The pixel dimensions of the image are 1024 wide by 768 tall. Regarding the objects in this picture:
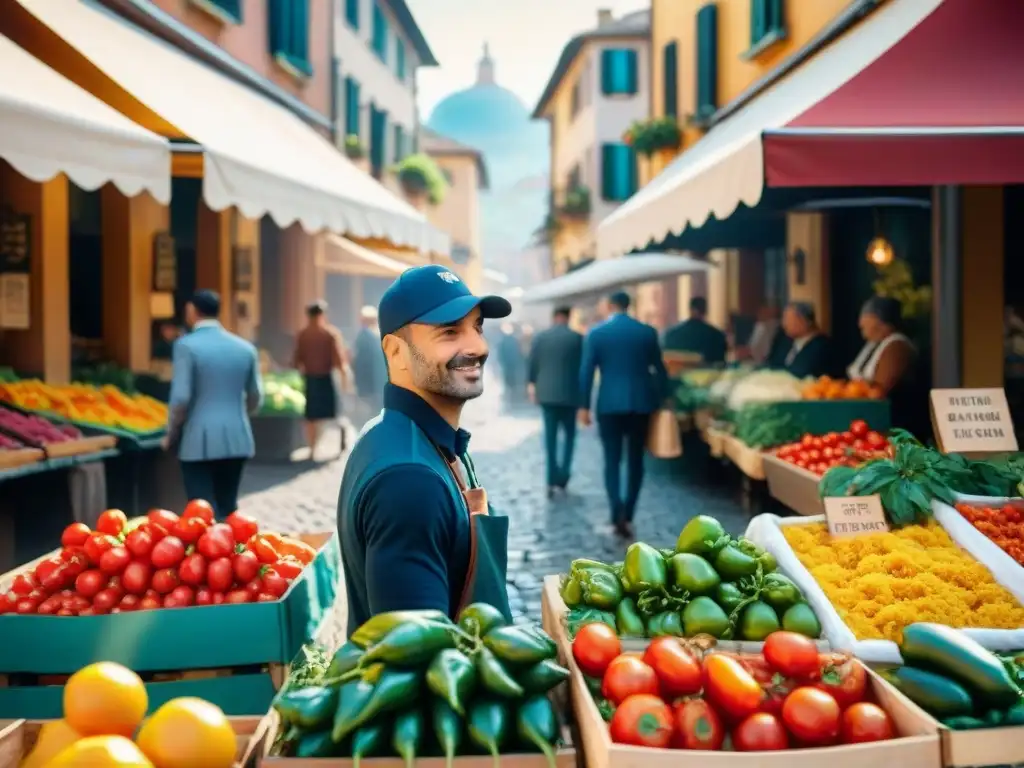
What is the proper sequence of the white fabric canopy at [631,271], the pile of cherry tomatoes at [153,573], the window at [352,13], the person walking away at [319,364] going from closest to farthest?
1. the pile of cherry tomatoes at [153,573]
2. the person walking away at [319,364]
3. the white fabric canopy at [631,271]
4. the window at [352,13]

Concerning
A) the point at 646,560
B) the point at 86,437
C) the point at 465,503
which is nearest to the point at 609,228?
the point at 86,437

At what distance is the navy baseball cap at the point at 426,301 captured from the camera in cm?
269

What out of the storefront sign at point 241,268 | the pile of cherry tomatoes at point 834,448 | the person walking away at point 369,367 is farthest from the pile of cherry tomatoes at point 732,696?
the storefront sign at point 241,268

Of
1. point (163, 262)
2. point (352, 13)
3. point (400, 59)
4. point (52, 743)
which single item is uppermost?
point (400, 59)

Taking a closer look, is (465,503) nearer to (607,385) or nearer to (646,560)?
(646,560)

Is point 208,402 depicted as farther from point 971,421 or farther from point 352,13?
point 352,13

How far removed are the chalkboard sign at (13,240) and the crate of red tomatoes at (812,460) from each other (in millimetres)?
7006

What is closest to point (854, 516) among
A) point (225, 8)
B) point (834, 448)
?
point (834, 448)

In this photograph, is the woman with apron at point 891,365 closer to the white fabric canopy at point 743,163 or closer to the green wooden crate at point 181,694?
the white fabric canopy at point 743,163

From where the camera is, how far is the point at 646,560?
3354mm

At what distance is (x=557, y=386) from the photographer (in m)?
10.7

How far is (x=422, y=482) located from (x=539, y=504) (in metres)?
7.91

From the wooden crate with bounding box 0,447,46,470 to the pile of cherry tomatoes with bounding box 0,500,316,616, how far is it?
261cm

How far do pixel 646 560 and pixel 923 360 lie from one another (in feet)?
29.6
